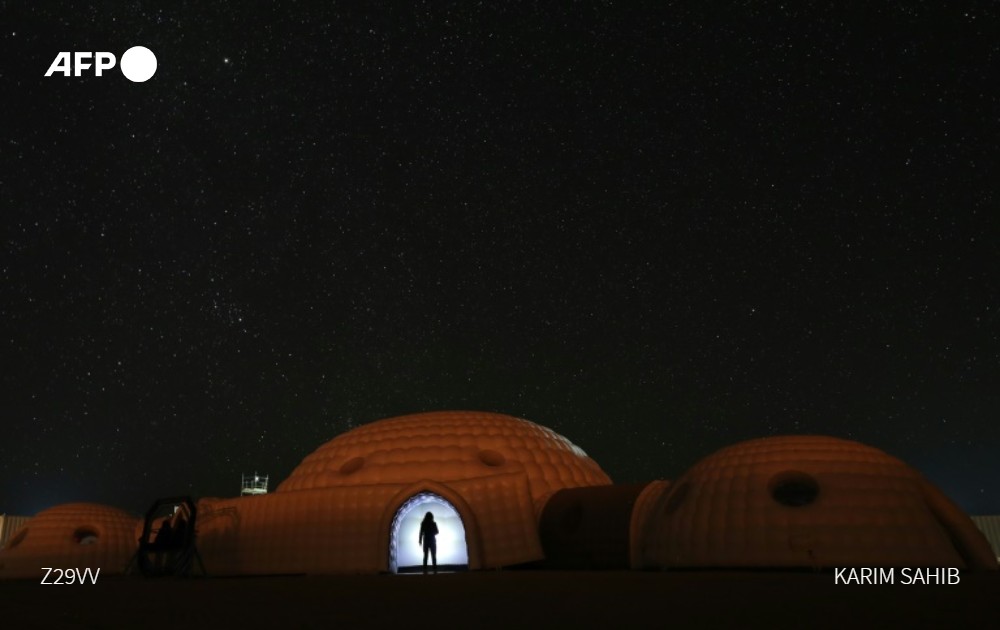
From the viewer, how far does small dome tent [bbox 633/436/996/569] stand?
1916cm

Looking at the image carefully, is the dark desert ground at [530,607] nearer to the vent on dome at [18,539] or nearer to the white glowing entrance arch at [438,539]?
the white glowing entrance arch at [438,539]

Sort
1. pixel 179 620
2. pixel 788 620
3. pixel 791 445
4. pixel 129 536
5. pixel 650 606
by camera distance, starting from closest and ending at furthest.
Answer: pixel 788 620
pixel 179 620
pixel 650 606
pixel 791 445
pixel 129 536

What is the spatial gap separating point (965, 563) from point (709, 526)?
6.87 metres

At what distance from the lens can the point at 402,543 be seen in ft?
94.1

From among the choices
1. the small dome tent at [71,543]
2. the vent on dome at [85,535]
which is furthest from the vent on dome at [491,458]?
the vent on dome at [85,535]

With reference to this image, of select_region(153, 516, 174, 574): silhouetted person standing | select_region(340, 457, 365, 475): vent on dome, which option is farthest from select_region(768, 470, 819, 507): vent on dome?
select_region(153, 516, 174, 574): silhouetted person standing

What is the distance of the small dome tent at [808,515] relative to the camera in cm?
1916

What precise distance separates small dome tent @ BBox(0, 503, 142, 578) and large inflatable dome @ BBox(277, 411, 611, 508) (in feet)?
42.0

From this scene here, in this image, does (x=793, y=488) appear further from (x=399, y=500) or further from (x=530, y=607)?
(x=530, y=607)

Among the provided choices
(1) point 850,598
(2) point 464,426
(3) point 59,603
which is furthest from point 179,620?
(2) point 464,426

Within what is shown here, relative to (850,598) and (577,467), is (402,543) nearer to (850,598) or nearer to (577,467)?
(577,467)

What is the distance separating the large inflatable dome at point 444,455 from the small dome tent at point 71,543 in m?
12.8

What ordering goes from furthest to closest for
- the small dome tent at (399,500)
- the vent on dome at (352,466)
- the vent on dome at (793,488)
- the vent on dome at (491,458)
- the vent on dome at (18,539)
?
the vent on dome at (18,539) < the vent on dome at (491,458) < the vent on dome at (352,466) < the small dome tent at (399,500) < the vent on dome at (793,488)

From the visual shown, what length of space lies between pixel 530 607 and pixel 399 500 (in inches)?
650
